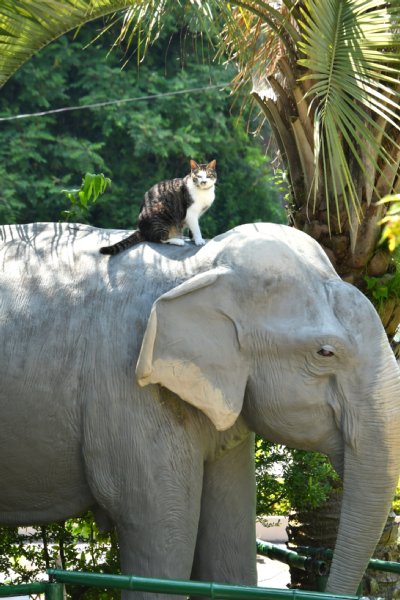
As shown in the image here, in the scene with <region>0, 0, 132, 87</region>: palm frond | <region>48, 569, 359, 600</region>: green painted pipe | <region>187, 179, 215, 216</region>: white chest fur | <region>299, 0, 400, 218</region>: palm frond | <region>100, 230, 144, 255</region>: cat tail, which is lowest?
<region>48, 569, 359, 600</region>: green painted pipe

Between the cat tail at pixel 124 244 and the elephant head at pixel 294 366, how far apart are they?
0.61 meters

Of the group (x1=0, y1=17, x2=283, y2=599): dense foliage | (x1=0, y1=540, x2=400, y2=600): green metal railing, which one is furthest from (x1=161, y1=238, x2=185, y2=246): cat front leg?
(x1=0, y1=17, x2=283, y2=599): dense foliage

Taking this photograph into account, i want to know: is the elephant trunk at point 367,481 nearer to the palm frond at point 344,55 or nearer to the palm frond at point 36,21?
the palm frond at point 344,55

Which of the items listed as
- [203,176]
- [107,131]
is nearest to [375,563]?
[203,176]

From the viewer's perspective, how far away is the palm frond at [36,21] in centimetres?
738

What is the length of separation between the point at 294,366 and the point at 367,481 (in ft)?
2.25

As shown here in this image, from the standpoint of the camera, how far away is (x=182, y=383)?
616cm

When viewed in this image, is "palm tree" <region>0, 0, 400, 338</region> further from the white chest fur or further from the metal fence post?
the metal fence post

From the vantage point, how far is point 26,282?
6602 millimetres

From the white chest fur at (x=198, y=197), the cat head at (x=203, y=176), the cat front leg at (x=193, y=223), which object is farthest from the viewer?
the cat head at (x=203, y=176)

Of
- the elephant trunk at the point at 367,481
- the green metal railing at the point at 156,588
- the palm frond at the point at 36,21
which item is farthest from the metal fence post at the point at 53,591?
the palm frond at the point at 36,21

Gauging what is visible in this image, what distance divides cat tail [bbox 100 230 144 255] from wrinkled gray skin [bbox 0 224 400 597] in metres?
0.06

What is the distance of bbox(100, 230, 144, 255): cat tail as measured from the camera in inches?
261

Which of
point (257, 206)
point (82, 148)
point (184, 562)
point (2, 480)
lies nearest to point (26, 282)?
point (2, 480)
